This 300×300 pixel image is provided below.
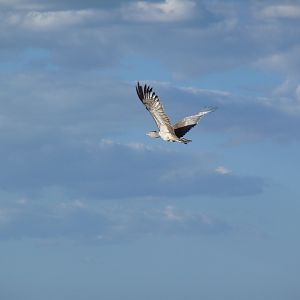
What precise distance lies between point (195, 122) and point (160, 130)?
418cm

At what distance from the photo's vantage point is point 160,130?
61562 millimetres

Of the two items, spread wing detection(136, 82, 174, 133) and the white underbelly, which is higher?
spread wing detection(136, 82, 174, 133)

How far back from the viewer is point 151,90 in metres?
63.2

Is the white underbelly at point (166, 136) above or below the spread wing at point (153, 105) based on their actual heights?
below

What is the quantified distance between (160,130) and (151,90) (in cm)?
507

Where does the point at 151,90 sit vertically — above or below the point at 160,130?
above

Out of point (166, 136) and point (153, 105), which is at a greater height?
point (153, 105)

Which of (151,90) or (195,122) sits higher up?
(151,90)

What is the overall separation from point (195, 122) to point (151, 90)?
6355mm

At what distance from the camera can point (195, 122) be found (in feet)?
204
